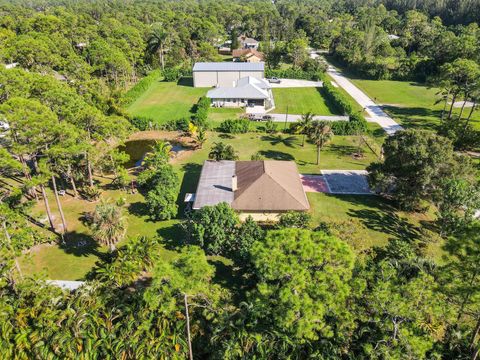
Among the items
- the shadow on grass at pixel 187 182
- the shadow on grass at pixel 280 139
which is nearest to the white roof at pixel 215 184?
the shadow on grass at pixel 187 182

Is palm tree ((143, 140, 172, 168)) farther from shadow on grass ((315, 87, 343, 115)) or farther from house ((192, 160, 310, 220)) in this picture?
shadow on grass ((315, 87, 343, 115))

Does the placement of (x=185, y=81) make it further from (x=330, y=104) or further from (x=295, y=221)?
(x=295, y=221)

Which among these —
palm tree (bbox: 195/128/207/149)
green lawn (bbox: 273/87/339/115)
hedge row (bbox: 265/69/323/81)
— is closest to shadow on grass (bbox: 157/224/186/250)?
palm tree (bbox: 195/128/207/149)

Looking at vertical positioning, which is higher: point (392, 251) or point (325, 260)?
point (325, 260)

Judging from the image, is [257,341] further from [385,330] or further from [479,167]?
[479,167]

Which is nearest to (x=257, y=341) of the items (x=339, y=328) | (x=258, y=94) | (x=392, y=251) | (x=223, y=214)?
Result: (x=339, y=328)

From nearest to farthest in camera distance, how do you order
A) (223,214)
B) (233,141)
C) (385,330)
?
(385,330) < (223,214) < (233,141)
